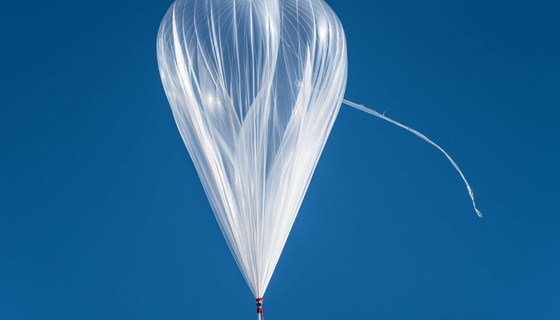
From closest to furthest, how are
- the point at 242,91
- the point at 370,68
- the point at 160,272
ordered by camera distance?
1. the point at 242,91
2. the point at 160,272
3. the point at 370,68

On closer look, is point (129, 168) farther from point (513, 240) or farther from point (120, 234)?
point (513, 240)

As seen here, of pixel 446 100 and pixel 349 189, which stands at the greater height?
pixel 446 100

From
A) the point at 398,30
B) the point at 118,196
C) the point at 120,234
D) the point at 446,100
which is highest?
the point at 398,30

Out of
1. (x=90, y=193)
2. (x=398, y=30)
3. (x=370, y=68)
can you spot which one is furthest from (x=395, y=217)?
(x=90, y=193)

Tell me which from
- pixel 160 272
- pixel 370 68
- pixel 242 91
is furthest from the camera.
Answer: pixel 370 68

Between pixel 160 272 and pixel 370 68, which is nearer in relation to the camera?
pixel 160 272

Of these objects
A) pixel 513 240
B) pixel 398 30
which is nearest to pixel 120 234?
pixel 398 30

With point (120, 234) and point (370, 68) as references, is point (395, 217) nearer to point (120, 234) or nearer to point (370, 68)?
point (370, 68)
